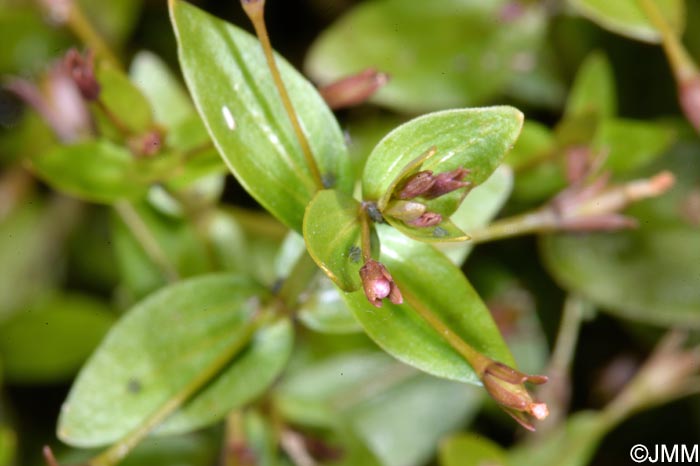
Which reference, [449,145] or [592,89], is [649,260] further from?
[449,145]

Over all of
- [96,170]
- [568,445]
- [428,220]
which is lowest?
[568,445]

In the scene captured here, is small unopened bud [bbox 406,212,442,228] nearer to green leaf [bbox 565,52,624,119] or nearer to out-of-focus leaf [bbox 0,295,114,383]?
green leaf [bbox 565,52,624,119]

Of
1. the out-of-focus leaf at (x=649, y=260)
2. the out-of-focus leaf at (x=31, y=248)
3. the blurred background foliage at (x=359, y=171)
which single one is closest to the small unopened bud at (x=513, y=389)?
the blurred background foliage at (x=359, y=171)

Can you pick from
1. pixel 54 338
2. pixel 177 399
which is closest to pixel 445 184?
pixel 177 399

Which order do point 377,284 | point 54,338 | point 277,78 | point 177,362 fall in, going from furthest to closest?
point 54,338
point 177,362
point 277,78
point 377,284

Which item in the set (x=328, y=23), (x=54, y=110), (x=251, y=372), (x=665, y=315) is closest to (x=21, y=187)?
(x=54, y=110)

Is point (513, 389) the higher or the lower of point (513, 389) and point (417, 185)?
the lower

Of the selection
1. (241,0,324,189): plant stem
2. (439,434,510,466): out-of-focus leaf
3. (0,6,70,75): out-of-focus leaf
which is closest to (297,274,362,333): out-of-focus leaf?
(241,0,324,189): plant stem

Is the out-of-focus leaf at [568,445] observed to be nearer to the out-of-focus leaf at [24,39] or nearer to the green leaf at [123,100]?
the green leaf at [123,100]
